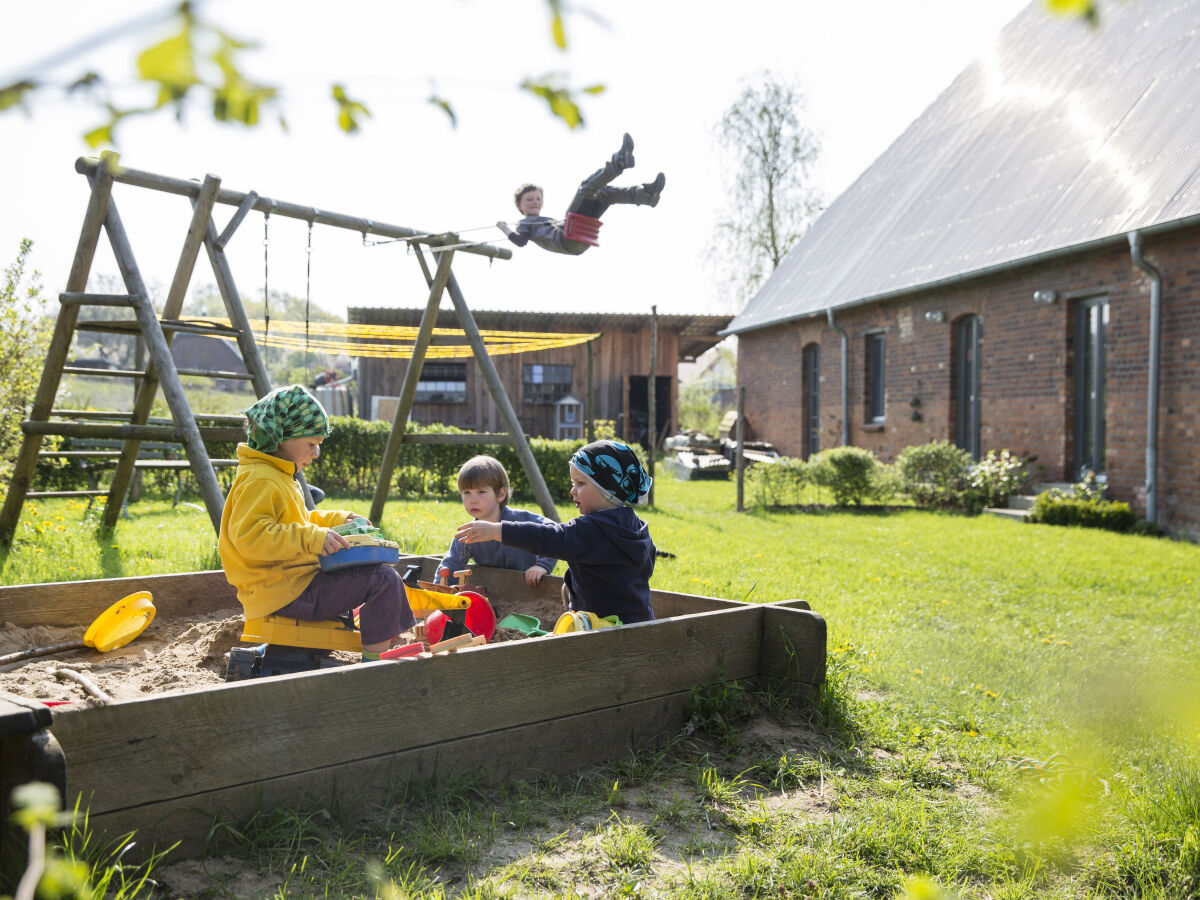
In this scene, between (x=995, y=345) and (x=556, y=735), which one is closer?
(x=556, y=735)

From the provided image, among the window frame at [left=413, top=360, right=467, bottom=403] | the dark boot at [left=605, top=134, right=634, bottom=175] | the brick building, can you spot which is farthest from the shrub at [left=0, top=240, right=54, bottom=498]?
the window frame at [left=413, top=360, right=467, bottom=403]

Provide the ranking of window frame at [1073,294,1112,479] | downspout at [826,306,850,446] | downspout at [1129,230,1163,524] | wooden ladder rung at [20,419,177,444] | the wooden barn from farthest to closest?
1. the wooden barn
2. downspout at [826,306,850,446]
3. window frame at [1073,294,1112,479]
4. downspout at [1129,230,1163,524]
5. wooden ladder rung at [20,419,177,444]

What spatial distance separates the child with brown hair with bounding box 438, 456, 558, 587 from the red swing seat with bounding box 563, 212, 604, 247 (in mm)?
2055

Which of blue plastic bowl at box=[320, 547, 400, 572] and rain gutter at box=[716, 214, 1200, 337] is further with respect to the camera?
rain gutter at box=[716, 214, 1200, 337]

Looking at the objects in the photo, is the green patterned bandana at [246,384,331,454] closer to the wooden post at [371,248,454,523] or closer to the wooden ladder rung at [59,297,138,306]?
the wooden ladder rung at [59,297,138,306]

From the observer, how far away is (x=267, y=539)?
314 centimetres

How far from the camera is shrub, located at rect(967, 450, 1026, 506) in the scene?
12969 millimetres

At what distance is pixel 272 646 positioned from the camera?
332 centimetres

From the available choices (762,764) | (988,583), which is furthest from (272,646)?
(988,583)

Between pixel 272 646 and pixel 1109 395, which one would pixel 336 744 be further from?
pixel 1109 395

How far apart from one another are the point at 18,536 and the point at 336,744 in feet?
16.0

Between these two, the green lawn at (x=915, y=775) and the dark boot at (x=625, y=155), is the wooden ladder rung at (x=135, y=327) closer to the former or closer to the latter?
the green lawn at (x=915, y=775)

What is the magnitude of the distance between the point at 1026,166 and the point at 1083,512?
19.1 feet

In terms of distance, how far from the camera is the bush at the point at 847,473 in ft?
44.9
